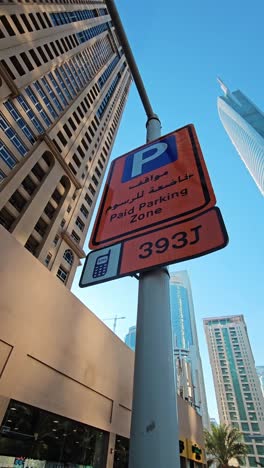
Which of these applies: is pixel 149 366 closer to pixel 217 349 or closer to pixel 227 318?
pixel 217 349

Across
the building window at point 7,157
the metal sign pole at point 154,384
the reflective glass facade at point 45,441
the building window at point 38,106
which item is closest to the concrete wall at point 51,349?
the reflective glass facade at point 45,441

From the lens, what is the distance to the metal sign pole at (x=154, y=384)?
1.05 m

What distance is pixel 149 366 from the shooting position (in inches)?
49.4

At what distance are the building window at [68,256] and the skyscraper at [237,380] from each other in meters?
75.2

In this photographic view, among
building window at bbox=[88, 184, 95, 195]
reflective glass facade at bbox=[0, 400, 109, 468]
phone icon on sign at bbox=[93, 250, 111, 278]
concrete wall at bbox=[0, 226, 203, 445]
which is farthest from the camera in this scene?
building window at bbox=[88, 184, 95, 195]

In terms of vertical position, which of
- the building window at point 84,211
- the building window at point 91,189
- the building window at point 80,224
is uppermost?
the building window at point 91,189

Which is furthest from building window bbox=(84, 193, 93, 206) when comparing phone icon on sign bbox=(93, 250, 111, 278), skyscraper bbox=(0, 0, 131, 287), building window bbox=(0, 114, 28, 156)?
phone icon on sign bbox=(93, 250, 111, 278)

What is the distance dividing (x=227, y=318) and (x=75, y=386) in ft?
396

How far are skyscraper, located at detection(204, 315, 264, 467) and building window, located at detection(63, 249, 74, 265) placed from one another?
247ft

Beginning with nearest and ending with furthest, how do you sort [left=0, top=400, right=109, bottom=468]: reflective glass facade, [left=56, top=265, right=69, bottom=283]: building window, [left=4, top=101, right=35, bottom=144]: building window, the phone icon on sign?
the phone icon on sign → [left=0, top=400, right=109, bottom=468]: reflective glass facade → [left=4, top=101, right=35, bottom=144]: building window → [left=56, top=265, right=69, bottom=283]: building window

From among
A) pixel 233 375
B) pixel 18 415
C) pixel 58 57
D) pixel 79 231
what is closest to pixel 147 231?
pixel 18 415

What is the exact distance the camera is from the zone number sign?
6.10ft

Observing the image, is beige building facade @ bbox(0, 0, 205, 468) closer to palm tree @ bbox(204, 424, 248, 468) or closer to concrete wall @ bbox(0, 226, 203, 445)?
concrete wall @ bbox(0, 226, 203, 445)

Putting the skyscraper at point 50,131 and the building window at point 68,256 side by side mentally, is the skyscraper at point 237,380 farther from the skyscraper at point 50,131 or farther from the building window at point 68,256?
the skyscraper at point 50,131
